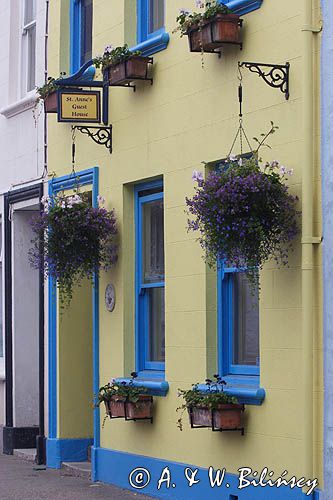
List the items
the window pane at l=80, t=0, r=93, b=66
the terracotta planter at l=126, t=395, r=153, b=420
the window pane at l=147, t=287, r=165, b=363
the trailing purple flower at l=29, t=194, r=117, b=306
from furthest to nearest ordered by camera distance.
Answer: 1. the window pane at l=80, t=0, r=93, b=66
2. the trailing purple flower at l=29, t=194, r=117, b=306
3. the window pane at l=147, t=287, r=165, b=363
4. the terracotta planter at l=126, t=395, r=153, b=420

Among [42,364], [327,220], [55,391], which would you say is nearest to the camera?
[327,220]

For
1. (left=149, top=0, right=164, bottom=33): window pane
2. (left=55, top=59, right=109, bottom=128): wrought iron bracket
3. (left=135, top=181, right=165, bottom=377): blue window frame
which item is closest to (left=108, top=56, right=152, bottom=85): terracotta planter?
(left=55, top=59, right=109, bottom=128): wrought iron bracket

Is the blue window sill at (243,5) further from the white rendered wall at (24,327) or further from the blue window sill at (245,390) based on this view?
the white rendered wall at (24,327)

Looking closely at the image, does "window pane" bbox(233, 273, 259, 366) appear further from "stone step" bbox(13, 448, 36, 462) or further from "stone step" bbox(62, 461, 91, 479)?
"stone step" bbox(13, 448, 36, 462)

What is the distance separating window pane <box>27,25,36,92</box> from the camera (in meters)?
16.0

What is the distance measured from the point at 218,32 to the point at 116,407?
3914 mm

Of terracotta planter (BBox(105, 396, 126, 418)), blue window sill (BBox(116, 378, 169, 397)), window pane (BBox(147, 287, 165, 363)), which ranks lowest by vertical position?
terracotta planter (BBox(105, 396, 126, 418))

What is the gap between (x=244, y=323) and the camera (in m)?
10.7

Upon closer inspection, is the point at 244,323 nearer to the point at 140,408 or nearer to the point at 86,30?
the point at 140,408

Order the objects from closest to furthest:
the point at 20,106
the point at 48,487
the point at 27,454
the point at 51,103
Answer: the point at 48,487
the point at 51,103
the point at 27,454
the point at 20,106

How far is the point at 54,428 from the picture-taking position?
14281mm

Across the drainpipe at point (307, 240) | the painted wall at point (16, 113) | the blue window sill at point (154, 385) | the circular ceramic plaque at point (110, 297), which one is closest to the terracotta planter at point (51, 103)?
the painted wall at point (16, 113)

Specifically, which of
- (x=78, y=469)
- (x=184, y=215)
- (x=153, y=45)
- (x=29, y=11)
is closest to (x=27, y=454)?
(x=78, y=469)

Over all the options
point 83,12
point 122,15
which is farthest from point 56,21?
point 122,15
